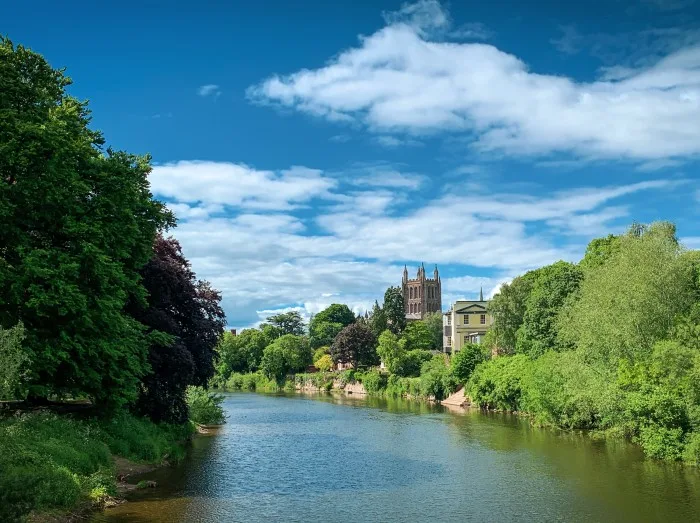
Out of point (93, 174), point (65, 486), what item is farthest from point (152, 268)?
point (65, 486)

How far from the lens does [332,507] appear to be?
2436cm

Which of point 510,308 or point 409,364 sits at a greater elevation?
point 510,308

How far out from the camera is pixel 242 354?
146250 millimetres

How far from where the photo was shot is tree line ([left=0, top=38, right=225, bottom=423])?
24766mm

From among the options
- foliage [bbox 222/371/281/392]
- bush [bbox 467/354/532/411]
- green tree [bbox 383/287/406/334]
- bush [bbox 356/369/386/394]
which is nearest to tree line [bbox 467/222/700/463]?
bush [bbox 467/354/532/411]

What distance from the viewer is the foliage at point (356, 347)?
114625 millimetres

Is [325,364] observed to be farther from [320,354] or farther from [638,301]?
[638,301]

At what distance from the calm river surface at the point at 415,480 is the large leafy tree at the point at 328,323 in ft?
377

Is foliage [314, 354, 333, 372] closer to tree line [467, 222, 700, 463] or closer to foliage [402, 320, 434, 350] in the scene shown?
foliage [402, 320, 434, 350]

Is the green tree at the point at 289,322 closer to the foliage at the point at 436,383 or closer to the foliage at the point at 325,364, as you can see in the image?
the foliage at the point at 325,364

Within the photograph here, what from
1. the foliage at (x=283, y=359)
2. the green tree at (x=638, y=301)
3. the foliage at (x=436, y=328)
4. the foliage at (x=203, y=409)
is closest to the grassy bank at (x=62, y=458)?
the foliage at (x=203, y=409)

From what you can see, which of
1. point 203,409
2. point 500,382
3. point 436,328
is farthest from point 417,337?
point 203,409

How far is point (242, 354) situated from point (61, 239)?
12148 centimetres

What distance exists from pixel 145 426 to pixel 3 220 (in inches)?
576
